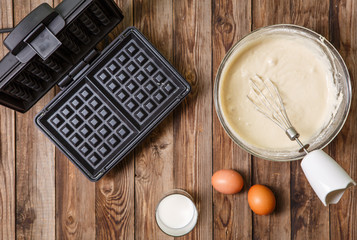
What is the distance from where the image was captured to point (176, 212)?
1.09m

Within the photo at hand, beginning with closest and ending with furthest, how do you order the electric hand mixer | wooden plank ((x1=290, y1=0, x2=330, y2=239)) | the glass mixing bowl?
the electric hand mixer < the glass mixing bowl < wooden plank ((x1=290, y1=0, x2=330, y2=239))

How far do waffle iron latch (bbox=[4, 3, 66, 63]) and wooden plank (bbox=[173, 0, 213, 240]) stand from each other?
0.41 m

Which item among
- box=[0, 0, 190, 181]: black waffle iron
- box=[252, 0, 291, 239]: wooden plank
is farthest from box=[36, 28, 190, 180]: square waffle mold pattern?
box=[252, 0, 291, 239]: wooden plank

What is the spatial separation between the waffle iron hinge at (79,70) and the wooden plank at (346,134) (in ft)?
2.65

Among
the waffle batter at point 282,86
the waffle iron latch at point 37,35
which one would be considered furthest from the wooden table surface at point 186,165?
the waffle iron latch at point 37,35

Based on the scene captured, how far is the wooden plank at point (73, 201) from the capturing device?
112 cm

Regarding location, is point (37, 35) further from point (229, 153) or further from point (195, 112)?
point (229, 153)

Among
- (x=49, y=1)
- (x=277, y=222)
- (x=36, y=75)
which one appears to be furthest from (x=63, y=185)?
(x=277, y=222)

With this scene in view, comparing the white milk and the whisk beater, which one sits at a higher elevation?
the whisk beater

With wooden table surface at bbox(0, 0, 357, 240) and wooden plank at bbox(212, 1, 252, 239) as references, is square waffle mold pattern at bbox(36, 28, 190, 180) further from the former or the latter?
wooden plank at bbox(212, 1, 252, 239)

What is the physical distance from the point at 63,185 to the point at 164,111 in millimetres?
463

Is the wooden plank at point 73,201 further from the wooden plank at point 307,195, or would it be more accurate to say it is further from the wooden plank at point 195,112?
the wooden plank at point 307,195

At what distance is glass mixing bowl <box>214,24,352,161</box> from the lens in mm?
963

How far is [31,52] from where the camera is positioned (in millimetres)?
875
